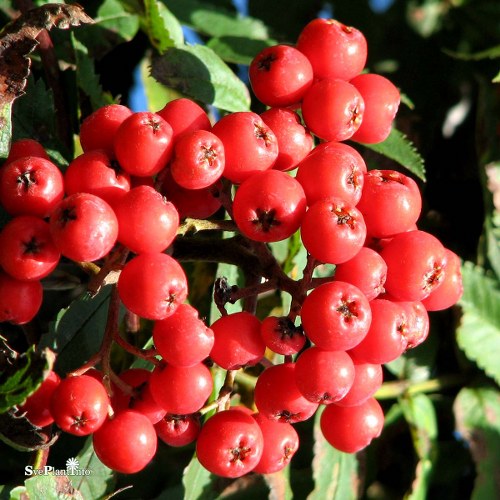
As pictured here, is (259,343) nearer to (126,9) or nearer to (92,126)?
(92,126)

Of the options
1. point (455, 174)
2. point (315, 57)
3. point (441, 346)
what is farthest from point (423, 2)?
point (315, 57)

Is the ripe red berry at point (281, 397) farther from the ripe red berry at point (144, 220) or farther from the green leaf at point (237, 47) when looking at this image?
the green leaf at point (237, 47)

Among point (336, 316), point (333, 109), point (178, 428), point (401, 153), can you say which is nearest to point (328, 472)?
point (178, 428)

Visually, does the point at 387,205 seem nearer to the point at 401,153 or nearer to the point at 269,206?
the point at 269,206

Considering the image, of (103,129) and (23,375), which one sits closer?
(23,375)

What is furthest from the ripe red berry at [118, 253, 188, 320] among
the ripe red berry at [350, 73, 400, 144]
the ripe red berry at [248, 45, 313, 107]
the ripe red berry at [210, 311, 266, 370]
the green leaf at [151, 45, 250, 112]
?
the green leaf at [151, 45, 250, 112]

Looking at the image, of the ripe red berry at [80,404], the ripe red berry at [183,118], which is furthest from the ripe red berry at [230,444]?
the ripe red berry at [183,118]
